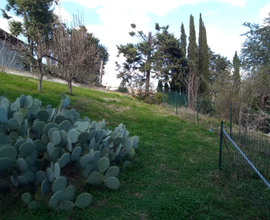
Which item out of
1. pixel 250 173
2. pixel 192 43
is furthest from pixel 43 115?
pixel 192 43

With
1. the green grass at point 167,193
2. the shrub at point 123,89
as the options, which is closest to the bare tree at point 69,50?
the green grass at point 167,193

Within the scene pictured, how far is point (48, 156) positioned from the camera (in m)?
3.48

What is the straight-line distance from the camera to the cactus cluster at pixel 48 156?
2.97m

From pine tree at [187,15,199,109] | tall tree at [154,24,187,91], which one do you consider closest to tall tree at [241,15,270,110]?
pine tree at [187,15,199,109]

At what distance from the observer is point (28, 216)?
2748mm

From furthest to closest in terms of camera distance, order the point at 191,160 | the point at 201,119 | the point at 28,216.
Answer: the point at 201,119, the point at 191,160, the point at 28,216

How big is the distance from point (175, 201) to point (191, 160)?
221cm

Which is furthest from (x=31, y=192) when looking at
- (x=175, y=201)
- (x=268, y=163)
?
(x=268, y=163)

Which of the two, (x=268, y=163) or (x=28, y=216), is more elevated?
(x=268, y=163)

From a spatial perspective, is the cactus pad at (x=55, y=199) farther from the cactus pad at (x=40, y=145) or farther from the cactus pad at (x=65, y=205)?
the cactus pad at (x=40, y=145)

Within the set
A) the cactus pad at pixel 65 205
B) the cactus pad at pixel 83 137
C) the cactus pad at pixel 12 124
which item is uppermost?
the cactus pad at pixel 12 124

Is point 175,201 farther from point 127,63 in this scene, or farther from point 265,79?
point 127,63

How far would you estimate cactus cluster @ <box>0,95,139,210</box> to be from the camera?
9.75 ft

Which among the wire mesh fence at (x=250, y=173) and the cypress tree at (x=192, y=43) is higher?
the cypress tree at (x=192, y=43)
